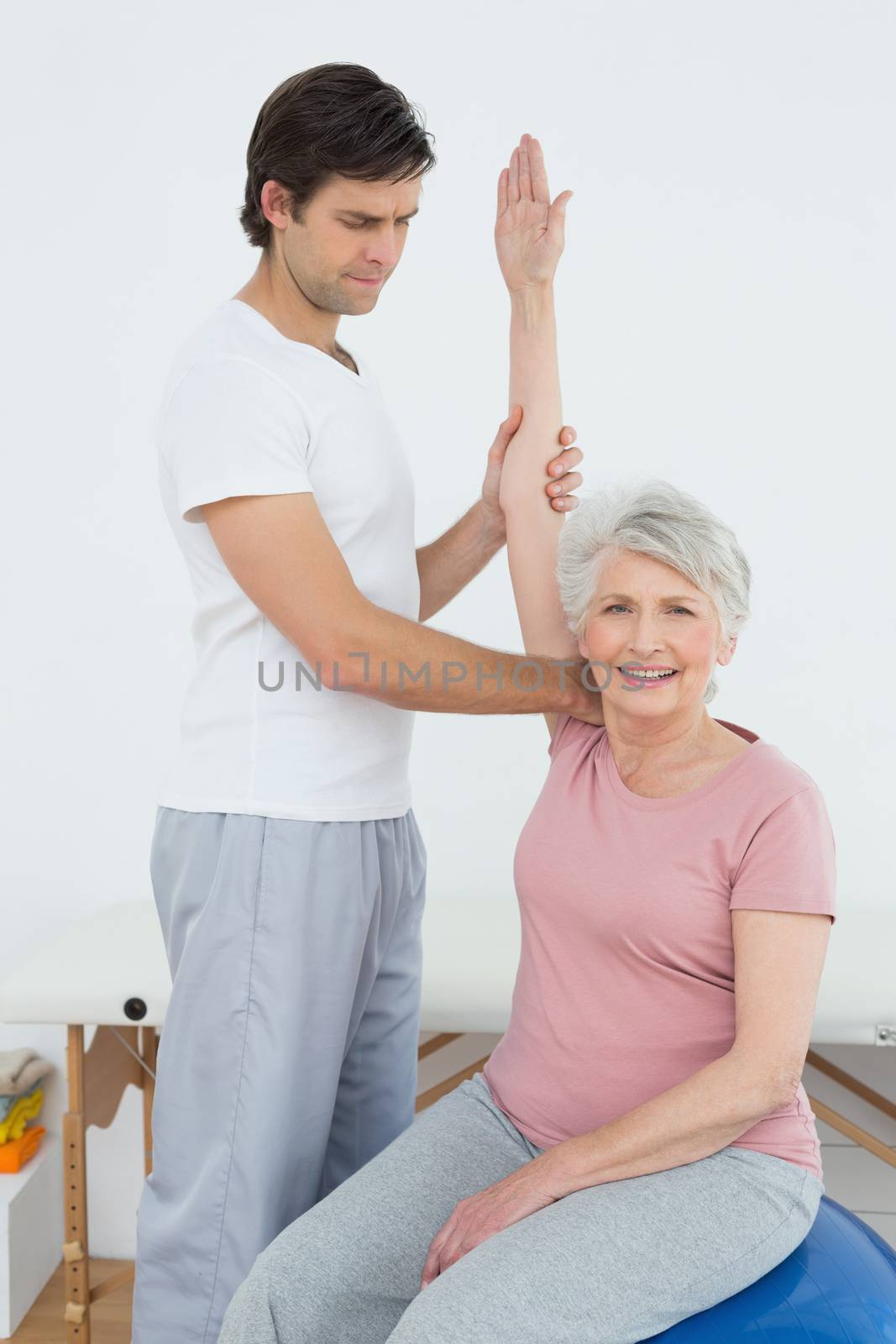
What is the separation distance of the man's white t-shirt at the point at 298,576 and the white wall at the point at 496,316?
1188 millimetres

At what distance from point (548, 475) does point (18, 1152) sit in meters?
1.90

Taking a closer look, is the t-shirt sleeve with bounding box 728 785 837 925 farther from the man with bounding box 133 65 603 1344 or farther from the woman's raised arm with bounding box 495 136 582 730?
the woman's raised arm with bounding box 495 136 582 730

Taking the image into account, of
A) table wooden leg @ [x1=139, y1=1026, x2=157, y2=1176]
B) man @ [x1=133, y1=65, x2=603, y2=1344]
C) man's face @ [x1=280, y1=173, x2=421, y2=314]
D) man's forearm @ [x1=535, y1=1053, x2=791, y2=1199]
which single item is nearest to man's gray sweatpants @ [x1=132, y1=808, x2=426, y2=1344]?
man @ [x1=133, y1=65, x2=603, y2=1344]

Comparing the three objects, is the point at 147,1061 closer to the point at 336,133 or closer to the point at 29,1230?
the point at 29,1230

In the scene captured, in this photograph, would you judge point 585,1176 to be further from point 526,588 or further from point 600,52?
point 600,52

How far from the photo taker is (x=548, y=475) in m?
1.92

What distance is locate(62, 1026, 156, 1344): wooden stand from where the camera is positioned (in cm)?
246

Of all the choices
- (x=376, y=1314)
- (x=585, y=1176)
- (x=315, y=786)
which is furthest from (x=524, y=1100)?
(x=315, y=786)

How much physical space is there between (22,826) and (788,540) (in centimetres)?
184

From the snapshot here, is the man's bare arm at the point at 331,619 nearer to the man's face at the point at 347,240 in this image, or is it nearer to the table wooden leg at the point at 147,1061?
the man's face at the point at 347,240

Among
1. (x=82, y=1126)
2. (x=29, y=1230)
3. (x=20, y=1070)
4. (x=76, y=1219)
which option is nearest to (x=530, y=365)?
(x=82, y=1126)

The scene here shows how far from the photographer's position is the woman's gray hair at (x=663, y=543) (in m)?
1.62

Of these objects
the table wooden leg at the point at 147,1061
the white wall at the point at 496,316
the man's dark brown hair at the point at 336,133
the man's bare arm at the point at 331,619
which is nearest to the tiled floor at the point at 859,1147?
the white wall at the point at 496,316

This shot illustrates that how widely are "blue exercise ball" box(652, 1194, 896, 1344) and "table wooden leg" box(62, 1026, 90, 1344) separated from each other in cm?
148
